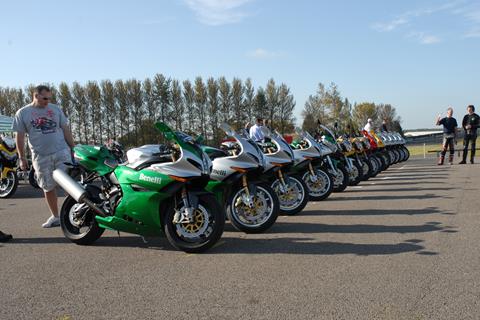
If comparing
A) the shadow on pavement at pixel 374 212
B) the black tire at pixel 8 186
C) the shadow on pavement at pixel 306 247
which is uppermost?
the black tire at pixel 8 186

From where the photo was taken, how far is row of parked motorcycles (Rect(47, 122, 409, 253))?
15.8ft

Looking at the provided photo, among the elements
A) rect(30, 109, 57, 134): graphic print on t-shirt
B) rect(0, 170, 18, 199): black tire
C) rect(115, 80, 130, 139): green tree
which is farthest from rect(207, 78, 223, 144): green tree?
rect(30, 109, 57, 134): graphic print on t-shirt

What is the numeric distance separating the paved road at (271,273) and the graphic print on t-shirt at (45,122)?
4.50ft

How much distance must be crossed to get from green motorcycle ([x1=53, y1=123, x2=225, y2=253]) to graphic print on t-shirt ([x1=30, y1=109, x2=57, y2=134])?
115 centimetres

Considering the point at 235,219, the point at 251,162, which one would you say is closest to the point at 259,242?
the point at 235,219

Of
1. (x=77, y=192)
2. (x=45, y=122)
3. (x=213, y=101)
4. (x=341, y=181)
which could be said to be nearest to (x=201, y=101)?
(x=213, y=101)

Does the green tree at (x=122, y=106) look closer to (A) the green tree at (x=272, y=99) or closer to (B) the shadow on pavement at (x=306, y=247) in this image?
(A) the green tree at (x=272, y=99)

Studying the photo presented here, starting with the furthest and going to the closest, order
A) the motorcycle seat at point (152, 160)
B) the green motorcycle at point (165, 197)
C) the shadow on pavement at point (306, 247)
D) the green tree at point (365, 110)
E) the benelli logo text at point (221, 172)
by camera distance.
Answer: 1. the green tree at point (365, 110)
2. the benelli logo text at point (221, 172)
3. the motorcycle seat at point (152, 160)
4. the green motorcycle at point (165, 197)
5. the shadow on pavement at point (306, 247)

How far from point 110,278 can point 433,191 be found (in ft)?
23.6

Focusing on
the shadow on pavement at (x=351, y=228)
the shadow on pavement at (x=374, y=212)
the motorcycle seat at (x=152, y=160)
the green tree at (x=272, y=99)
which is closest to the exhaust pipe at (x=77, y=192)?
the motorcycle seat at (x=152, y=160)

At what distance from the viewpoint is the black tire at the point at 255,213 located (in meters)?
5.70

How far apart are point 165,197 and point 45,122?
2314mm

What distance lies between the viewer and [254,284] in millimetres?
3783

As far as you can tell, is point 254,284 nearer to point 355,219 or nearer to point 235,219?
point 235,219
